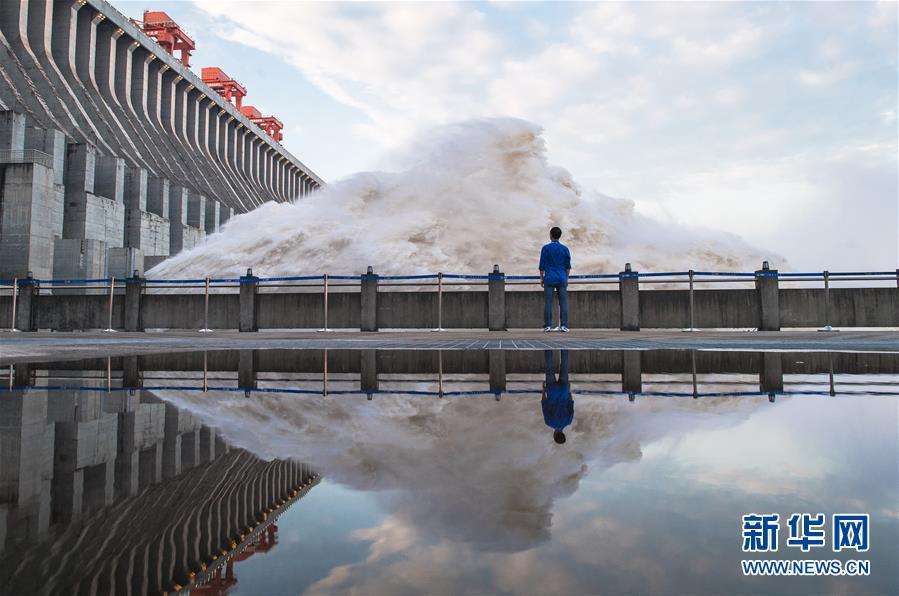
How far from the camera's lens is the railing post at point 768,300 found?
1391 cm

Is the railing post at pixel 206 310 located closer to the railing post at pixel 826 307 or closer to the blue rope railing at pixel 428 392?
the blue rope railing at pixel 428 392

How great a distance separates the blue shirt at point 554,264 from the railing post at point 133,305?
37.2 ft

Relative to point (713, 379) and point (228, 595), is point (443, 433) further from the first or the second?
point (713, 379)

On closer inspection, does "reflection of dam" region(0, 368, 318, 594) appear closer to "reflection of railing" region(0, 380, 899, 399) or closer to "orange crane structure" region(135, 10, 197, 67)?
"reflection of railing" region(0, 380, 899, 399)

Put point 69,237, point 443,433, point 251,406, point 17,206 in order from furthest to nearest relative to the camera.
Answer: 1. point 69,237
2. point 17,206
3. point 251,406
4. point 443,433

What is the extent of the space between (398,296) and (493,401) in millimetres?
12132

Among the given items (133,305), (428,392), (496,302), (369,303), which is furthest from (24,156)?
(428,392)

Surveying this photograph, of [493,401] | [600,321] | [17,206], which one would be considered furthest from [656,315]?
[17,206]

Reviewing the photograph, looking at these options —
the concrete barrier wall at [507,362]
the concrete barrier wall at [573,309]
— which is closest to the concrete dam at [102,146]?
the concrete barrier wall at [573,309]

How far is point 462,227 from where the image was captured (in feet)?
73.8

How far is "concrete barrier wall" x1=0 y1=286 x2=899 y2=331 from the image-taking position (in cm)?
1425

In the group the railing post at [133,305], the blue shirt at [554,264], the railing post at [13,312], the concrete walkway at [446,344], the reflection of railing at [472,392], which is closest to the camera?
the reflection of railing at [472,392]

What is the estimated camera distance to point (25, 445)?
6.39 ft

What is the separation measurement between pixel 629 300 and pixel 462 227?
371 inches
